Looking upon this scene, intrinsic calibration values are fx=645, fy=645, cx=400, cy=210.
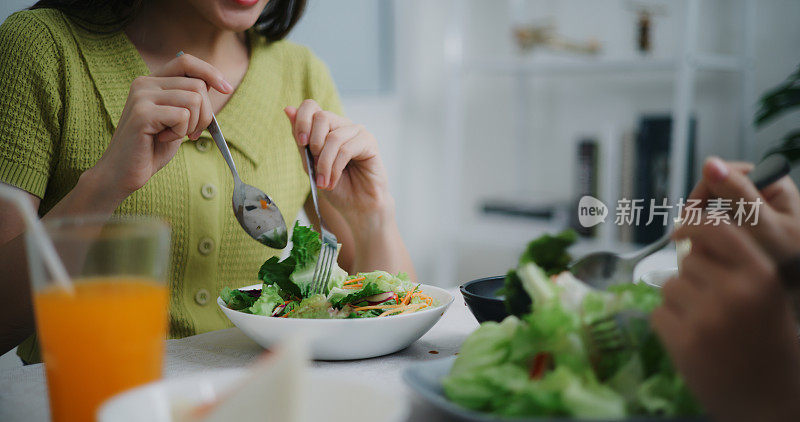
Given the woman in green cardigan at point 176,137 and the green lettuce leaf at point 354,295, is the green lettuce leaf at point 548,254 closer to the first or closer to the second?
the green lettuce leaf at point 354,295

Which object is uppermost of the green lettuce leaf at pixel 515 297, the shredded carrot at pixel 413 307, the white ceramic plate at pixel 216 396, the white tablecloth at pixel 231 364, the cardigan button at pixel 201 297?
the green lettuce leaf at pixel 515 297

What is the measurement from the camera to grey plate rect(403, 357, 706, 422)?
44 centimetres

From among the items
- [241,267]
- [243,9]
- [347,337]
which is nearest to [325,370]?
[347,337]

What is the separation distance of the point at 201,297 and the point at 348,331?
0.56 meters

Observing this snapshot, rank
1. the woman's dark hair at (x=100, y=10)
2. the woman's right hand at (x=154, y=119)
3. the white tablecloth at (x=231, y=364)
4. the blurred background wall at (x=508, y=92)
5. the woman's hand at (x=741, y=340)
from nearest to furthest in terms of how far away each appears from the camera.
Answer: the woman's hand at (x=741, y=340) → the white tablecloth at (x=231, y=364) → the woman's right hand at (x=154, y=119) → the woman's dark hair at (x=100, y=10) → the blurred background wall at (x=508, y=92)

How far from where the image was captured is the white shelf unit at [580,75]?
2.03m

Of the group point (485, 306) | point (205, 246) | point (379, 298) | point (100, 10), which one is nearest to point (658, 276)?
point (485, 306)

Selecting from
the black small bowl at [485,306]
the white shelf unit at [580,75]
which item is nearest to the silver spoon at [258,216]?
the black small bowl at [485,306]

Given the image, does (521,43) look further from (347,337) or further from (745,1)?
(347,337)

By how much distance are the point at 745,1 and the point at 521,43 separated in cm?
78

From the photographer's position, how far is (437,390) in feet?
1.76

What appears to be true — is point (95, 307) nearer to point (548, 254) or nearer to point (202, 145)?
point (548, 254)

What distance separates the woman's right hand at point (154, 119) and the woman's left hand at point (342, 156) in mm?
148

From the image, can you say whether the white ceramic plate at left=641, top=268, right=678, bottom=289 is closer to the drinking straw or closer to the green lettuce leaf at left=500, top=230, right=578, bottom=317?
the green lettuce leaf at left=500, top=230, right=578, bottom=317
